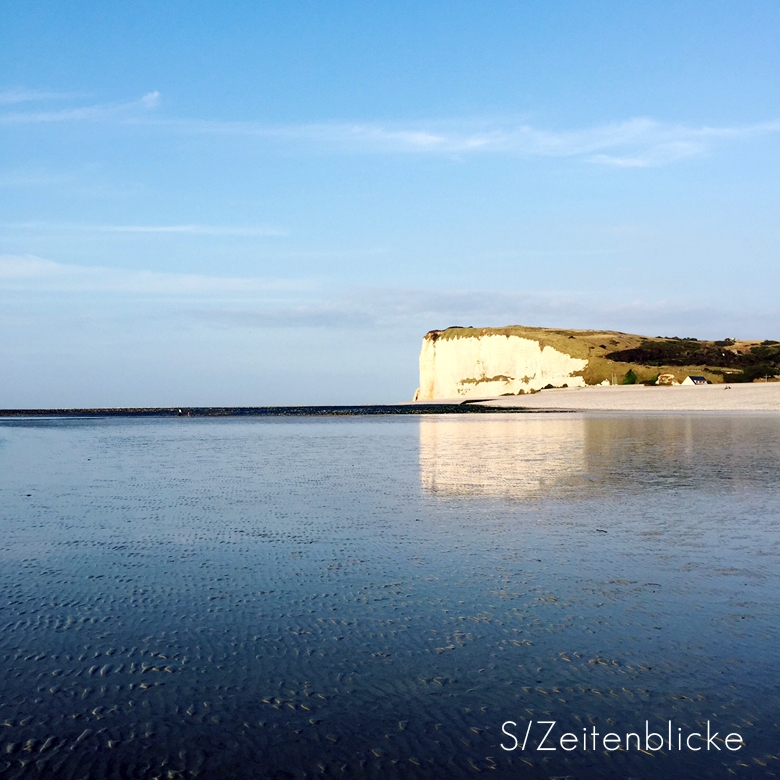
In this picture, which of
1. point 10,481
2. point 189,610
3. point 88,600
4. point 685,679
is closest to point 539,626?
point 685,679

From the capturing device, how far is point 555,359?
400 feet

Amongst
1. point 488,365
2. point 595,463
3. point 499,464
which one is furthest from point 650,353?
point 499,464

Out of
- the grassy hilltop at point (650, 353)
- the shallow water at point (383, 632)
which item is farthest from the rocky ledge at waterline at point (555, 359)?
the shallow water at point (383, 632)

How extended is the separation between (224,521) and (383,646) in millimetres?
6037

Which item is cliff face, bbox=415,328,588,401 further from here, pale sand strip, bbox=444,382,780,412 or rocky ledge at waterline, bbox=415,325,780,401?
pale sand strip, bbox=444,382,780,412

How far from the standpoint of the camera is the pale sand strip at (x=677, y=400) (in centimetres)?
5853

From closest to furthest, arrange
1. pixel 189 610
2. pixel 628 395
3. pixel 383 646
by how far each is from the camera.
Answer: pixel 383 646 < pixel 189 610 < pixel 628 395

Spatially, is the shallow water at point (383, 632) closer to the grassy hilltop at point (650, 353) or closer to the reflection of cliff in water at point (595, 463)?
the reflection of cliff in water at point (595, 463)

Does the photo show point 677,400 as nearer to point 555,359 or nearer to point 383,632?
point 555,359

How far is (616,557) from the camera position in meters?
8.38

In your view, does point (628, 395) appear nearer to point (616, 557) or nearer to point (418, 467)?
point (418, 467)

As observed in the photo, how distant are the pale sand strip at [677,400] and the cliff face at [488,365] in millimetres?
34367

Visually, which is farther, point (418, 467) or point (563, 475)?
point (418, 467)

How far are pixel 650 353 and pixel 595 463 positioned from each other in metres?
112
